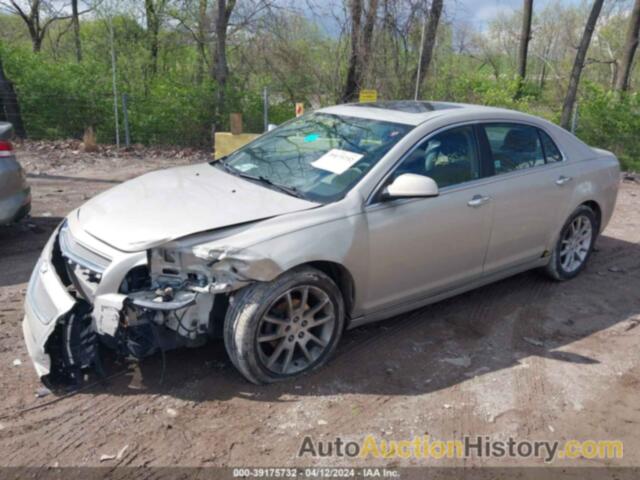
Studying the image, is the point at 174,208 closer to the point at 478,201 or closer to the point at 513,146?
the point at 478,201

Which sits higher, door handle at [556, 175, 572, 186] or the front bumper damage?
door handle at [556, 175, 572, 186]

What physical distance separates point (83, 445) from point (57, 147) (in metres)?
10.4

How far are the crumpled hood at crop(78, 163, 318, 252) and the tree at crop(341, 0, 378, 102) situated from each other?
10.0m

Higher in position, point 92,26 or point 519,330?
point 92,26

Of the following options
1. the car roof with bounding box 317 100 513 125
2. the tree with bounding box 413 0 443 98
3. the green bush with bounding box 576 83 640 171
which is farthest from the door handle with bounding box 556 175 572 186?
the green bush with bounding box 576 83 640 171

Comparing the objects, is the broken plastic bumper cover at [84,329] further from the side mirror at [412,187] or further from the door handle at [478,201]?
the door handle at [478,201]

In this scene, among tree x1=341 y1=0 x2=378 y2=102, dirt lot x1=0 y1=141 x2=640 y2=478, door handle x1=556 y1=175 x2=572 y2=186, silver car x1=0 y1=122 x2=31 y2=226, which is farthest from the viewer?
tree x1=341 y1=0 x2=378 y2=102

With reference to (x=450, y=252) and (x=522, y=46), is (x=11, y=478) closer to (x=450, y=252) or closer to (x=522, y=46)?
(x=450, y=252)

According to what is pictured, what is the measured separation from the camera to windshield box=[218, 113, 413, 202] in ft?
12.8

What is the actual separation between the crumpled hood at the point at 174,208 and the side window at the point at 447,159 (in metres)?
0.89

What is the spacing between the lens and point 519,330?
459 cm

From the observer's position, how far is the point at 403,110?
4.60 metres

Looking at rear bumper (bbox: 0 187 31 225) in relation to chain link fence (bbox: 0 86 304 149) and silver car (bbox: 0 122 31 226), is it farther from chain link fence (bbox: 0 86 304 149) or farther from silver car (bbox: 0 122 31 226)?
chain link fence (bbox: 0 86 304 149)

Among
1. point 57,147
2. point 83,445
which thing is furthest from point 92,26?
point 83,445
